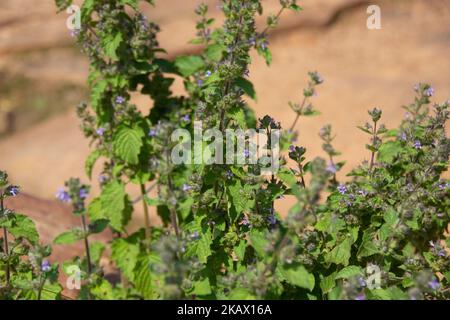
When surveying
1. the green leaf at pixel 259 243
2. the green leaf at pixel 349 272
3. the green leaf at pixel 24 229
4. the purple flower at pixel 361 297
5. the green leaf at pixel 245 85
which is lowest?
the purple flower at pixel 361 297

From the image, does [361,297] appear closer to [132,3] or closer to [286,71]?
[132,3]

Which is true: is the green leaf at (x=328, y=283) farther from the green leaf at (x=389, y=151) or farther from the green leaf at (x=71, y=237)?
the green leaf at (x=71, y=237)

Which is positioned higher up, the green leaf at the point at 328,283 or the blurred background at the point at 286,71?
the blurred background at the point at 286,71

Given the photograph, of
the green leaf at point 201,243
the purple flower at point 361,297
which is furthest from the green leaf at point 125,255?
the purple flower at point 361,297

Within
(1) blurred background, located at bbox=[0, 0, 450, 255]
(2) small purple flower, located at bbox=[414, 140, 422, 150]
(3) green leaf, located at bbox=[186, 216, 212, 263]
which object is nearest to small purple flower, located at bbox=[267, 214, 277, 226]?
(3) green leaf, located at bbox=[186, 216, 212, 263]

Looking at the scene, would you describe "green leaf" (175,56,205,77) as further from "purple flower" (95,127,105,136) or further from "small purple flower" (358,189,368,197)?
"small purple flower" (358,189,368,197)

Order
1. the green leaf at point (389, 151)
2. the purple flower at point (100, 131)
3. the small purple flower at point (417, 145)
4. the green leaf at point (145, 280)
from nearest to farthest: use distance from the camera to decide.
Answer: the small purple flower at point (417, 145) < the green leaf at point (389, 151) < the green leaf at point (145, 280) < the purple flower at point (100, 131)
